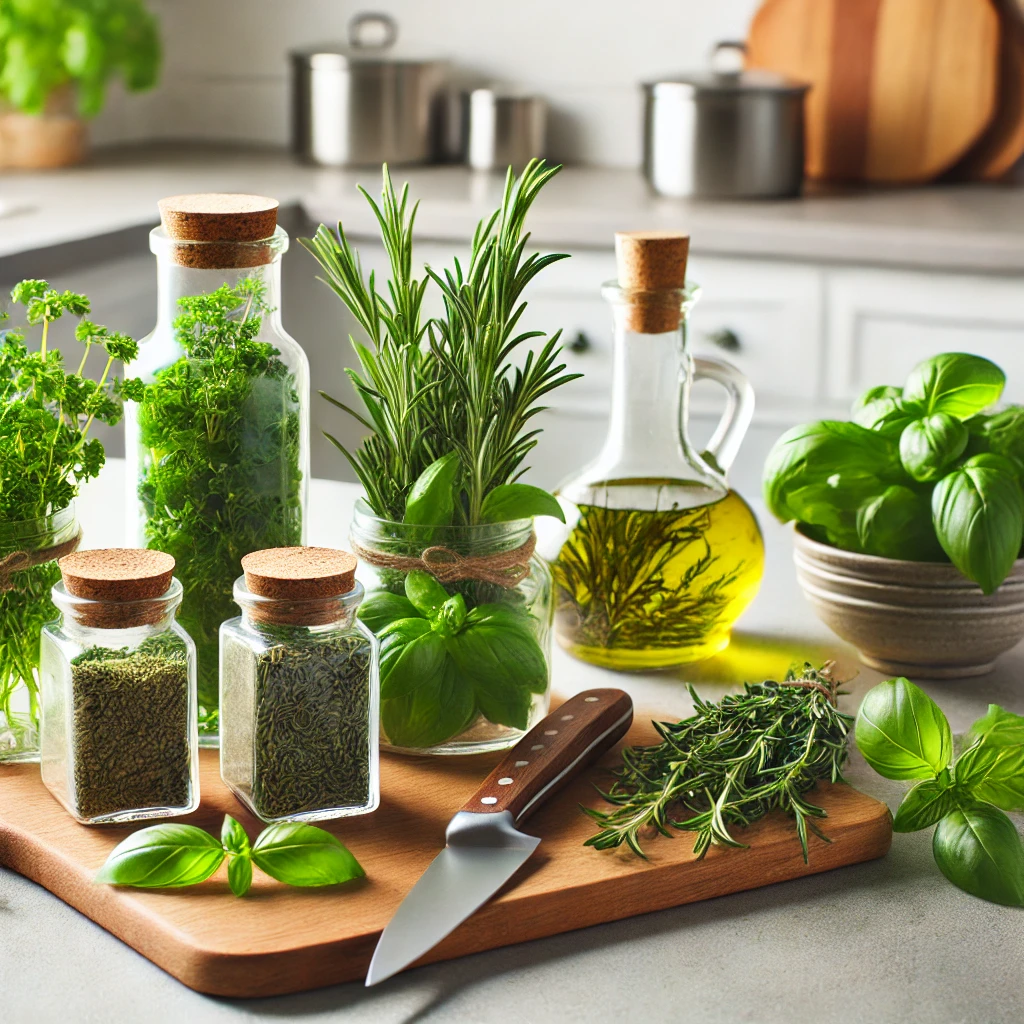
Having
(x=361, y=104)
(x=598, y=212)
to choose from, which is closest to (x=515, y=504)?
(x=598, y=212)

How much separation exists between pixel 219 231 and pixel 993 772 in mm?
489

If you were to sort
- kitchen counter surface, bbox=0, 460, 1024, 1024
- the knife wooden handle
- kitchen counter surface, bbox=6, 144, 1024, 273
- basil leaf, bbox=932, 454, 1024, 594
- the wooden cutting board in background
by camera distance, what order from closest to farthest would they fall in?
kitchen counter surface, bbox=0, 460, 1024, 1024, the knife wooden handle, basil leaf, bbox=932, 454, 1024, 594, kitchen counter surface, bbox=6, 144, 1024, 273, the wooden cutting board in background

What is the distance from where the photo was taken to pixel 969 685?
91 cm

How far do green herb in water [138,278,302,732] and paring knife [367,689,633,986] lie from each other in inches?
7.1

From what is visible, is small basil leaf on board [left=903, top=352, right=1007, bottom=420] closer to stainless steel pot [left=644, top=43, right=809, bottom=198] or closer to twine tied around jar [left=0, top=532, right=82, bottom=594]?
twine tied around jar [left=0, top=532, right=82, bottom=594]

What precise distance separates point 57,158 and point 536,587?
2.27 metres

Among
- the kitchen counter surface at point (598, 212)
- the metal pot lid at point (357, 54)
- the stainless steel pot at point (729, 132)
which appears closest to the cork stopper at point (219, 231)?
the kitchen counter surface at point (598, 212)

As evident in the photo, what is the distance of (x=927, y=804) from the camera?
690 mm

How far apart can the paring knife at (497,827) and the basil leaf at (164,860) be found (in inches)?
3.7

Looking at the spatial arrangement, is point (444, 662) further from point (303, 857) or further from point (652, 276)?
point (652, 276)

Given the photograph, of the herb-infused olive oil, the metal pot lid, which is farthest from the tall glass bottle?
the metal pot lid

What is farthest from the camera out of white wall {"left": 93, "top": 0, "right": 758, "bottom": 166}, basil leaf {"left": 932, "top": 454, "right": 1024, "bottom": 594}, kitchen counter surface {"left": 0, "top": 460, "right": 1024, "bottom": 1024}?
white wall {"left": 93, "top": 0, "right": 758, "bottom": 166}

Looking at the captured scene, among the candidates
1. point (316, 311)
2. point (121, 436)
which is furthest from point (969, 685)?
point (316, 311)

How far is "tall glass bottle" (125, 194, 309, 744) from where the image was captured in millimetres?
738
